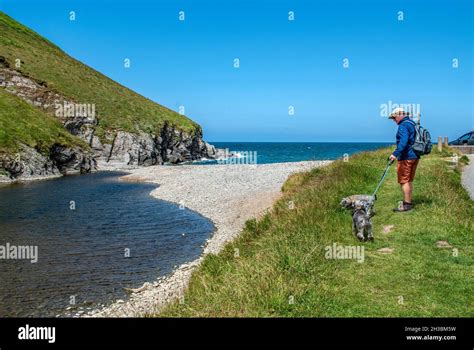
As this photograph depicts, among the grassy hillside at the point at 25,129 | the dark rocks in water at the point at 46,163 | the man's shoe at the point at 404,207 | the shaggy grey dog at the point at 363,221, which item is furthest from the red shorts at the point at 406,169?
the grassy hillside at the point at 25,129

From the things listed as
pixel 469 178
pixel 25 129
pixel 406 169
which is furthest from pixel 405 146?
pixel 25 129

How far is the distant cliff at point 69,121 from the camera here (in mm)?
58031

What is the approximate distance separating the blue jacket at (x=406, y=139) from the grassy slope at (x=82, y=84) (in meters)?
78.1

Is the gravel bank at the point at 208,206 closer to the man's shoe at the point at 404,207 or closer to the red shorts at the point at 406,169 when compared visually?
the man's shoe at the point at 404,207

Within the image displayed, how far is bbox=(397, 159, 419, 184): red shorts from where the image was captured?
13453 millimetres

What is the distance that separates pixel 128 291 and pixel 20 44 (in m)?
103

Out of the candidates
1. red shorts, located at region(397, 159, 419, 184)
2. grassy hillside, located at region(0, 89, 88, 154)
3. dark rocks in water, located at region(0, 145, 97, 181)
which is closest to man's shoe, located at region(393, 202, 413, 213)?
red shorts, located at region(397, 159, 419, 184)

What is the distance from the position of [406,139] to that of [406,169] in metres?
1.04

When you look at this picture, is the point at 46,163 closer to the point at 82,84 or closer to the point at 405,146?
the point at 82,84

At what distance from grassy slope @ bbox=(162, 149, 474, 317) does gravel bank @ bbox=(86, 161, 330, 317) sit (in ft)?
6.64

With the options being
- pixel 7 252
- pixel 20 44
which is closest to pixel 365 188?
pixel 7 252

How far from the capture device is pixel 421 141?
13.2m
